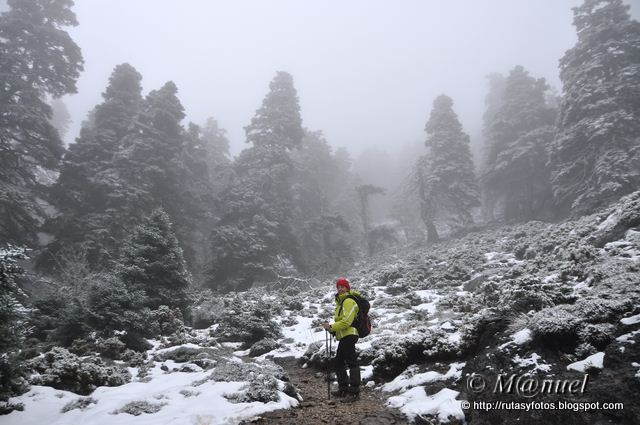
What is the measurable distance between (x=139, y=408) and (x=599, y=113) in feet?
95.6

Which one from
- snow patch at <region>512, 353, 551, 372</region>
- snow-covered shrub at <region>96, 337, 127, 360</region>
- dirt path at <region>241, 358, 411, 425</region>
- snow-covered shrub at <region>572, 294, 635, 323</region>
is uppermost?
snow-covered shrub at <region>572, 294, 635, 323</region>

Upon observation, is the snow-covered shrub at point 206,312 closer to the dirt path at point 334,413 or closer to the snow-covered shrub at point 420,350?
the dirt path at point 334,413

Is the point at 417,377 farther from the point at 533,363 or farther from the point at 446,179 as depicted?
the point at 446,179

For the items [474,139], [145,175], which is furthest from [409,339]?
[474,139]

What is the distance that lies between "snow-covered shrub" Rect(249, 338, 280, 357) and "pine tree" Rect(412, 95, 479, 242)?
78.8 ft

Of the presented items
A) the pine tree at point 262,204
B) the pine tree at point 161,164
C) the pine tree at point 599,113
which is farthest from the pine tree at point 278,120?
the pine tree at point 599,113

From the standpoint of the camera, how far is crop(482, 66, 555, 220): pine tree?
98.8ft

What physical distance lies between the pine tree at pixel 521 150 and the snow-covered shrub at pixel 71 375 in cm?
3106

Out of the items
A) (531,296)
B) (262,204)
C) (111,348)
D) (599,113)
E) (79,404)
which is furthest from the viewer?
(262,204)

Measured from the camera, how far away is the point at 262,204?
92.0 ft

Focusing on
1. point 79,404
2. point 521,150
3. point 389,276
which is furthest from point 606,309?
point 521,150

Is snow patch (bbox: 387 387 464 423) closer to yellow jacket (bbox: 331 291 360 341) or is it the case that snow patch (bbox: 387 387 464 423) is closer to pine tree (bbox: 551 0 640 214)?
yellow jacket (bbox: 331 291 360 341)

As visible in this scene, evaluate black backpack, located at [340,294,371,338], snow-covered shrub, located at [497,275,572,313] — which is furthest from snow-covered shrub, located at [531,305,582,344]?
black backpack, located at [340,294,371,338]

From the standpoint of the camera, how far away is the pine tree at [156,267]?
1312 centimetres
